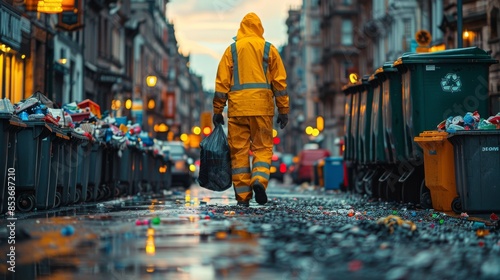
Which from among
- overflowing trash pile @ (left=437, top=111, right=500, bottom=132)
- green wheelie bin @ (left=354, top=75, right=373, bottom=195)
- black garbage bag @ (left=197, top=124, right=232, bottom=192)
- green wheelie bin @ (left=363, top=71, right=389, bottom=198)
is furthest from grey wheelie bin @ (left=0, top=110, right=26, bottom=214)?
green wheelie bin @ (left=354, top=75, right=373, bottom=195)

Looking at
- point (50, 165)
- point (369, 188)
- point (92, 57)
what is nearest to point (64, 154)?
point (50, 165)

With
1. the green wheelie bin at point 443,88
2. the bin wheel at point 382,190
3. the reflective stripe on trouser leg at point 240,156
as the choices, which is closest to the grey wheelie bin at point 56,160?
the reflective stripe on trouser leg at point 240,156

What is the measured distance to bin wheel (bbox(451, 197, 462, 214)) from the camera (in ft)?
46.9

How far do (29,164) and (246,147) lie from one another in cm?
273

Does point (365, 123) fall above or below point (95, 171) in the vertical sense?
above

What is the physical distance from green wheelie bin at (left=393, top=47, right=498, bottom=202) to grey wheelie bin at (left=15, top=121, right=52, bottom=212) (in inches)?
216

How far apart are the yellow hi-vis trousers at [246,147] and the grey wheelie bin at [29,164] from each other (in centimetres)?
251

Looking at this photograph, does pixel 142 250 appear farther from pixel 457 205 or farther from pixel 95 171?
pixel 95 171

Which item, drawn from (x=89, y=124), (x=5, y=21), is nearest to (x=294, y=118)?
(x=5, y=21)

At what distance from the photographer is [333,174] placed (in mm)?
36062

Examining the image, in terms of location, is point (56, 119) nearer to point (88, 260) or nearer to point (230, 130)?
point (230, 130)

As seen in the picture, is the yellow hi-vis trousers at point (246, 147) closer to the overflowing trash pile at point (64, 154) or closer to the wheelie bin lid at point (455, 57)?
the overflowing trash pile at point (64, 154)

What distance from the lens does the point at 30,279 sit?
21.1ft

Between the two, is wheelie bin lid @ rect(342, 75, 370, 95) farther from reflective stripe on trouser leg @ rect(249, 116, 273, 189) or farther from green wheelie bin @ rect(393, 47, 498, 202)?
reflective stripe on trouser leg @ rect(249, 116, 273, 189)
